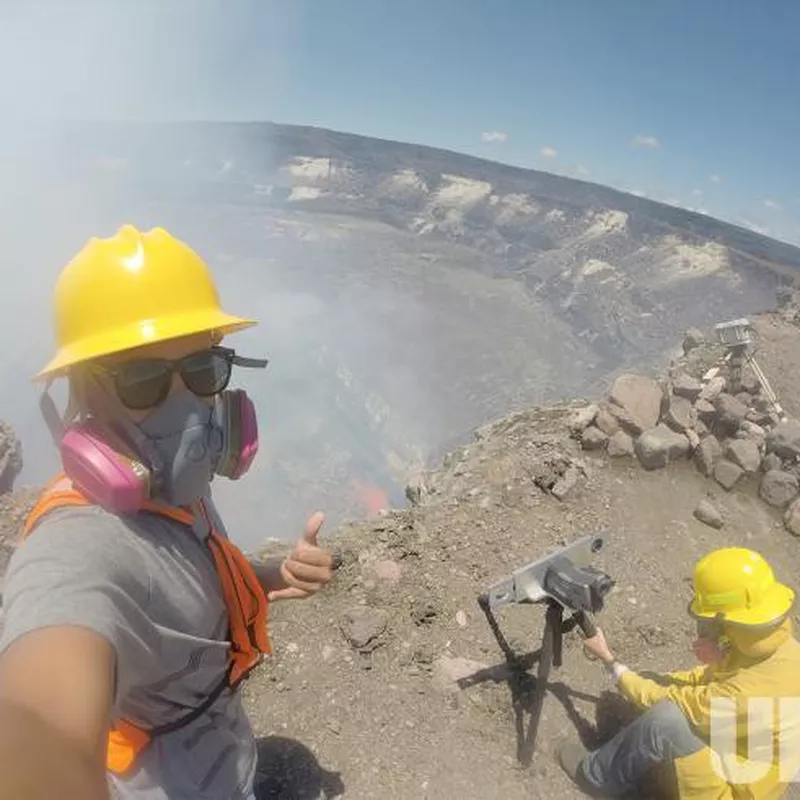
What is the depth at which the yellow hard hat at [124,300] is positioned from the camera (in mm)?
1641

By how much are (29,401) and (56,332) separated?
46.1m

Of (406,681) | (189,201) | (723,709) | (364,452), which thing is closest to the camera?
(723,709)

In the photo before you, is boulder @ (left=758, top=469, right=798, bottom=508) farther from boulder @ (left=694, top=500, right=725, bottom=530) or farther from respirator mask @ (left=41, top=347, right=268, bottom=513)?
respirator mask @ (left=41, top=347, right=268, bottom=513)

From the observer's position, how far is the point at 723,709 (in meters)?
2.98

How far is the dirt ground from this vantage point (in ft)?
12.4

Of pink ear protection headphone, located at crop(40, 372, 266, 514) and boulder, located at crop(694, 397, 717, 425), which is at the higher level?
pink ear protection headphone, located at crop(40, 372, 266, 514)

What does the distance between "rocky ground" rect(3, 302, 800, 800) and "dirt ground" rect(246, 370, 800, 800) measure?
1 cm

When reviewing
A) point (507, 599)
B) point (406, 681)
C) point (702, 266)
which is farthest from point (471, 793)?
point (702, 266)

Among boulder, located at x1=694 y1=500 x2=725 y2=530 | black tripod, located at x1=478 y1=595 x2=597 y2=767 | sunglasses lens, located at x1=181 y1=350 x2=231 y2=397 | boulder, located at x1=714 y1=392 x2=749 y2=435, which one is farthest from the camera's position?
boulder, located at x1=714 y1=392 x2=749 y2=435

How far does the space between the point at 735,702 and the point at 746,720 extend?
0.29 feet

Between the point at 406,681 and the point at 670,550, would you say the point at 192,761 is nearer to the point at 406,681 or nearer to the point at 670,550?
the point at 406,681

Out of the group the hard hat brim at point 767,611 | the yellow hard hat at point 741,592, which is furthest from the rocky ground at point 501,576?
the hard hat brim at point 767,611

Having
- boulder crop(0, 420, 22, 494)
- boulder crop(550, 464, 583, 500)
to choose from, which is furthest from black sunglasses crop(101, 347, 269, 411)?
boulder crop(0, 420, 22, 494)

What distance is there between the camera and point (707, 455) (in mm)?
6312
